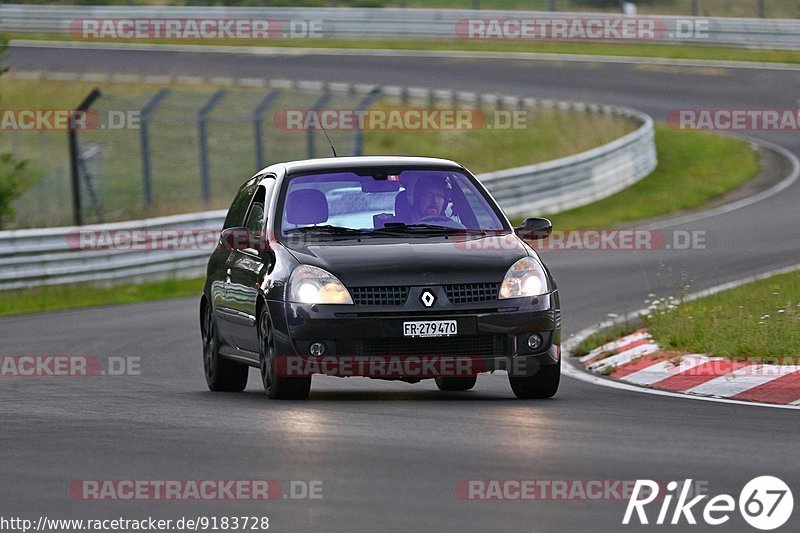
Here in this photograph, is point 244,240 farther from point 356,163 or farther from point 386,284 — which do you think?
point 386,284

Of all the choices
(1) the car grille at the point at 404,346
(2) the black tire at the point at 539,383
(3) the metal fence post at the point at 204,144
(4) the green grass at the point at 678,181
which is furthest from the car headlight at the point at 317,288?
(4) the green grass at the point at 678,181

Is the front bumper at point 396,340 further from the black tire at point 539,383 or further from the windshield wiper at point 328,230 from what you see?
the windshield wiper at point 328,230

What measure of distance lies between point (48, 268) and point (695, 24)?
30.2 metres

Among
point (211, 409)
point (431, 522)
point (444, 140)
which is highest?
point (431, 522)

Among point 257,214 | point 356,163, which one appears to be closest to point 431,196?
point 356,163

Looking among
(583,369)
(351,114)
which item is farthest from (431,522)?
(351,114)

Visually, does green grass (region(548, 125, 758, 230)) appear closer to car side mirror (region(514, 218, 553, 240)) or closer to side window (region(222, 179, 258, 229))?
side window (region(222, 179, 258, 229))

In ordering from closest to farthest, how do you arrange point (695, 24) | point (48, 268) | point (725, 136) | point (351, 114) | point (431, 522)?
point (431, 522), point (48, 268), point (351, 114), point (725, 136), point (695, 24)

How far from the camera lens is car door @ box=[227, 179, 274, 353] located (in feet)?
35.6

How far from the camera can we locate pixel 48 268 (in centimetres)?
2080

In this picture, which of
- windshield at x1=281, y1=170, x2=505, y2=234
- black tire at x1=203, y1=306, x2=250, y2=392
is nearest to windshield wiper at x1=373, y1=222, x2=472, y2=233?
windshield at x1=281, y1=170, x2=505, y2=234

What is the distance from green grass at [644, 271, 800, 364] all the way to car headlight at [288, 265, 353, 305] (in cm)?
331

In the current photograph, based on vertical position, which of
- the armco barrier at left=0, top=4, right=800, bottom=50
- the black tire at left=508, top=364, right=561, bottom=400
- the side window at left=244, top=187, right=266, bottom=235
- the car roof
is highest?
the car roof

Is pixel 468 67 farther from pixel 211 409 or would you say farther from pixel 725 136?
pixel 211 409
